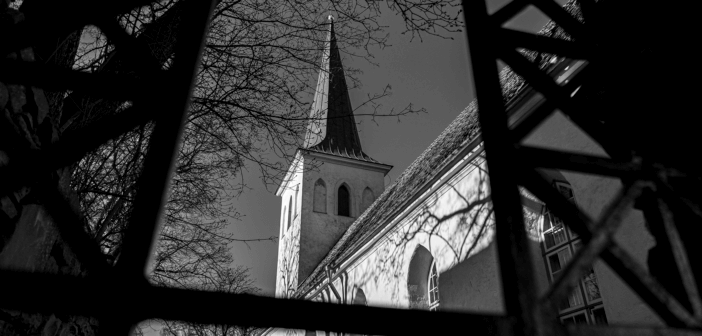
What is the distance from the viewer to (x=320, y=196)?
1016 inches

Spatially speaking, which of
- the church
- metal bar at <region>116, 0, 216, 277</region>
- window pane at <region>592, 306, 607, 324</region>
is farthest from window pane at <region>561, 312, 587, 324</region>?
metal bar at <region>116, 0, 216, 277</region>

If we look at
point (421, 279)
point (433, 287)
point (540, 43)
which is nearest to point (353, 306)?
point (540, 43)

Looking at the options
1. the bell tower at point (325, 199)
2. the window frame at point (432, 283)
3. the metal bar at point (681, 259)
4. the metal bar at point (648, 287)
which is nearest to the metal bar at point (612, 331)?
the metal bar at point (648, 287)

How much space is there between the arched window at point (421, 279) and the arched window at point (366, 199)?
15.0 meters

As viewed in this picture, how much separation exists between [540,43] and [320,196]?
23.8m

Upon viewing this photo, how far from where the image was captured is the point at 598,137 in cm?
210

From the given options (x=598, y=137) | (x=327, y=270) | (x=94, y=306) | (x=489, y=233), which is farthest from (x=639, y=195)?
(x=327, y=270)

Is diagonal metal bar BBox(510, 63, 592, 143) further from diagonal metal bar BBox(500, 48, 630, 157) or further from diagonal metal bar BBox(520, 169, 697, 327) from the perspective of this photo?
diagonal metal bar BBox(520, 169, 697, 327)

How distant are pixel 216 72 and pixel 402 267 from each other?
21.8ft

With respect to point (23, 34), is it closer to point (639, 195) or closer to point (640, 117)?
point (639, 195)

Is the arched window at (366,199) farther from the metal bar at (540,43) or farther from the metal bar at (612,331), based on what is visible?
the metal bar at (612,331)

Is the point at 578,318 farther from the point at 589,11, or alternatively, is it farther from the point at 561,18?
the point at 561,18

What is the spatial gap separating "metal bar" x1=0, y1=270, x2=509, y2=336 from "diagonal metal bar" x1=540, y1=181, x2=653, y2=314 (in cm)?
20

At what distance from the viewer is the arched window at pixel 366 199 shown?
2625 cm
